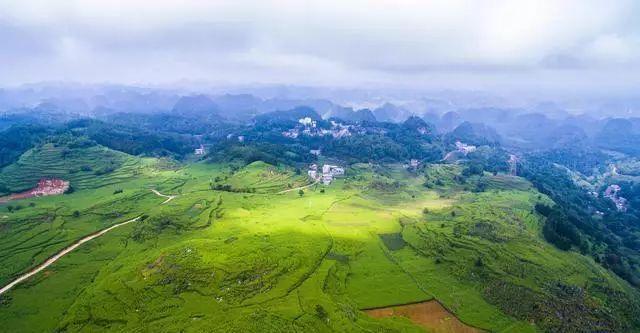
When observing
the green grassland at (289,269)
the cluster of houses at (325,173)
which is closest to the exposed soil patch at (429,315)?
the green grassland at (289,269)

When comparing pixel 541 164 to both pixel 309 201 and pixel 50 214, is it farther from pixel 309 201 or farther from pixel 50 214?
pixel 50 214

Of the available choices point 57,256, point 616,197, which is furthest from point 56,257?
point 616,197

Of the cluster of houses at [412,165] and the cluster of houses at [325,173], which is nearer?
the cluster of houses at [325,173]

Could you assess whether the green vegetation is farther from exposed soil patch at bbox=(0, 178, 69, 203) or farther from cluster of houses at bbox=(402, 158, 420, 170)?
cluster of houses at bbox=(402, 158, 420, 170)

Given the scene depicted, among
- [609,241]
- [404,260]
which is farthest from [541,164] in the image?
[404,260]

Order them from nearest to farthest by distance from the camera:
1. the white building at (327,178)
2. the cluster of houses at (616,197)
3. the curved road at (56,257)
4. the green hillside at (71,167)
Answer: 1. the curved road at (56,257)
2. the green hillside at (71,167)
3. the white building at (327,178)
4. the cluster of houses at (616,197)

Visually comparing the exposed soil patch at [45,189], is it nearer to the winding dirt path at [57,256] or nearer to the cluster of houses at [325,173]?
the winding dirt path at [57,256]
